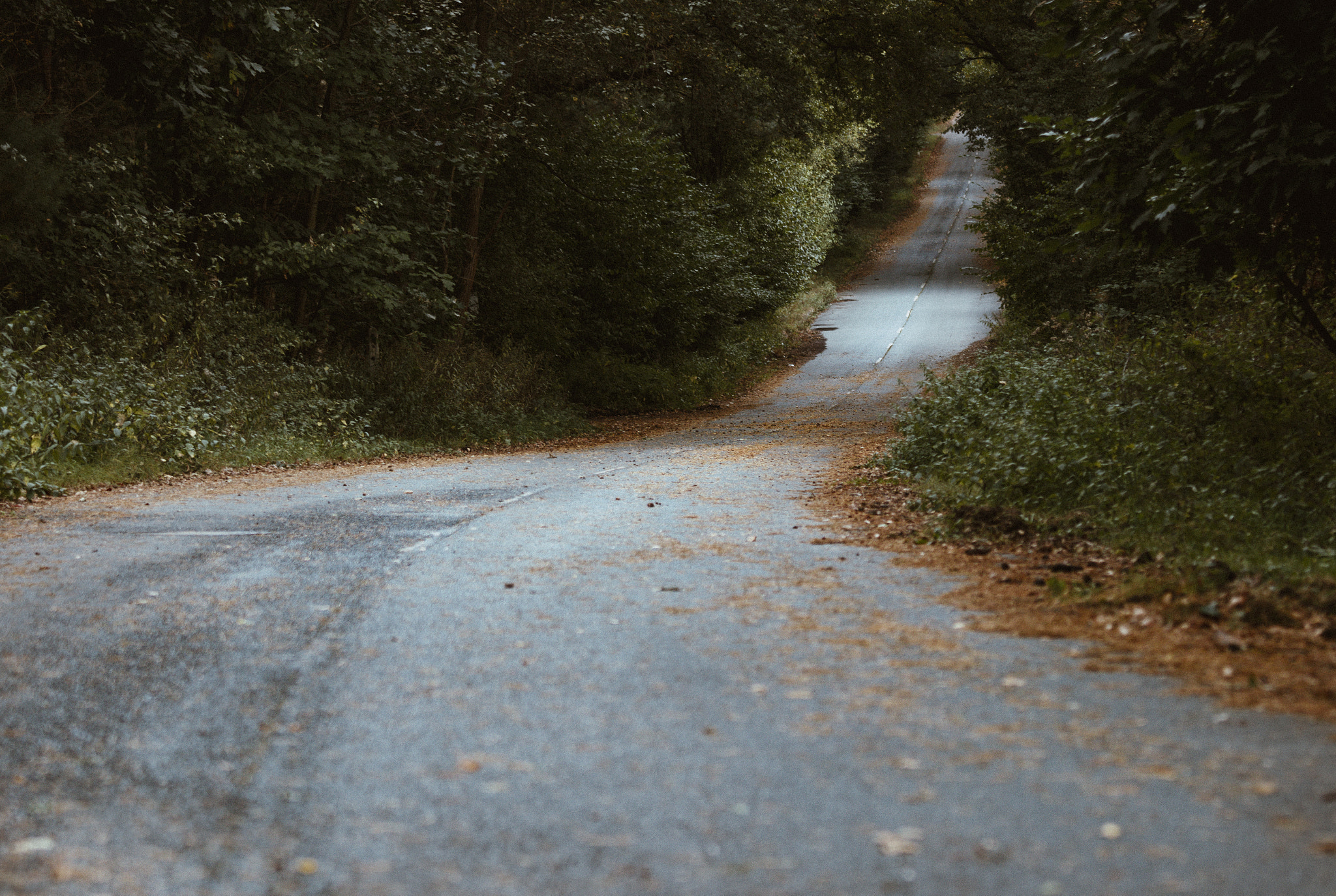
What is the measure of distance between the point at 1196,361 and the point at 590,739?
860cm

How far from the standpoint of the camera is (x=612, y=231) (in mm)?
25969

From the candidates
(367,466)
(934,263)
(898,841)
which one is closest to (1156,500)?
(898,841)

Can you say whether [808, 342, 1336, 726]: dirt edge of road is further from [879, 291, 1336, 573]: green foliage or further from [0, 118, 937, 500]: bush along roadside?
[0, 118, 937, 500]: bush along roadside

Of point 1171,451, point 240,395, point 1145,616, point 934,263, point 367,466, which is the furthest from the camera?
point 934,263

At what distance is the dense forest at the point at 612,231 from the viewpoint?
8.98 meters

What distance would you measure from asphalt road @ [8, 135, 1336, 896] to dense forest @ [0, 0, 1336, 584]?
123 inches

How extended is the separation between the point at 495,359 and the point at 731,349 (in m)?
11.0

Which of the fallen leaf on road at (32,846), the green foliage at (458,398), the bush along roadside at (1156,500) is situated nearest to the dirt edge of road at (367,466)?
the green foliage at (458,398)

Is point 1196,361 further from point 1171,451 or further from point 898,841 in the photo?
point 898,841

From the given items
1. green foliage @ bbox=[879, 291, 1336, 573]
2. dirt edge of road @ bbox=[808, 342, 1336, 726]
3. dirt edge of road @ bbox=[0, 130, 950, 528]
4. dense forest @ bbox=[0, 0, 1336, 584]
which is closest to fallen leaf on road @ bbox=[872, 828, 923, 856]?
dirt edge of road @ bbox=[808, 342, 1336, 726]

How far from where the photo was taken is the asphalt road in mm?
3418

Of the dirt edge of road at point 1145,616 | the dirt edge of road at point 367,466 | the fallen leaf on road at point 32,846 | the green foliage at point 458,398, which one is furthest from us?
the green foliage at point 458,398

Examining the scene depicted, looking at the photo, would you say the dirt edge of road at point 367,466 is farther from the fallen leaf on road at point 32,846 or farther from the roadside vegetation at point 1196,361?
the roadside vegetation at point 1196,361

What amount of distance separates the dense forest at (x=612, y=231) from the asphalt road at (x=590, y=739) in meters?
3.12
